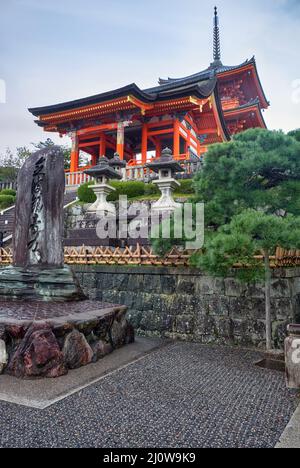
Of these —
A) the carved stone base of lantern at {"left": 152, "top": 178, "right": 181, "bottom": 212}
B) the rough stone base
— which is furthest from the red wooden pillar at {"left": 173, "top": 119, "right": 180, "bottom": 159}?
the rough stone base

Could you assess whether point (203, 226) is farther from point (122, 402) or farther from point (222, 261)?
point (122, 402)

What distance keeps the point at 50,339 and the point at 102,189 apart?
29.3 feet

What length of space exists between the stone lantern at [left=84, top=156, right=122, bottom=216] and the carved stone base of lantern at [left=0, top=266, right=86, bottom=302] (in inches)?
254

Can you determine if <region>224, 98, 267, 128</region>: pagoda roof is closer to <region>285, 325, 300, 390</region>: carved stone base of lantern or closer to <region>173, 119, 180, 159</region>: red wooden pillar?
<region>173, 119, 180, 159</region>: red wooden pillar

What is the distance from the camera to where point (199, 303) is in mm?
6586

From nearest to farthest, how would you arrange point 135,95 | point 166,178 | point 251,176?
point 251,176, point 166,178, point 135,95

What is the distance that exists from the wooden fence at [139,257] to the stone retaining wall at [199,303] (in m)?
0.18

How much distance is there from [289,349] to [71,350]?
2.91 metres

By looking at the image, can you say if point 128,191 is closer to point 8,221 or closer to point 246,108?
point 8,221

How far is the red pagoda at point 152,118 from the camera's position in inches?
656

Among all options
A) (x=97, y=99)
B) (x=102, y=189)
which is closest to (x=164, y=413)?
(x=102, y=189)

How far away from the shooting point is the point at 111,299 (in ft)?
25.0

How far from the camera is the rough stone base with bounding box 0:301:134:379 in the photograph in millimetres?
3869
